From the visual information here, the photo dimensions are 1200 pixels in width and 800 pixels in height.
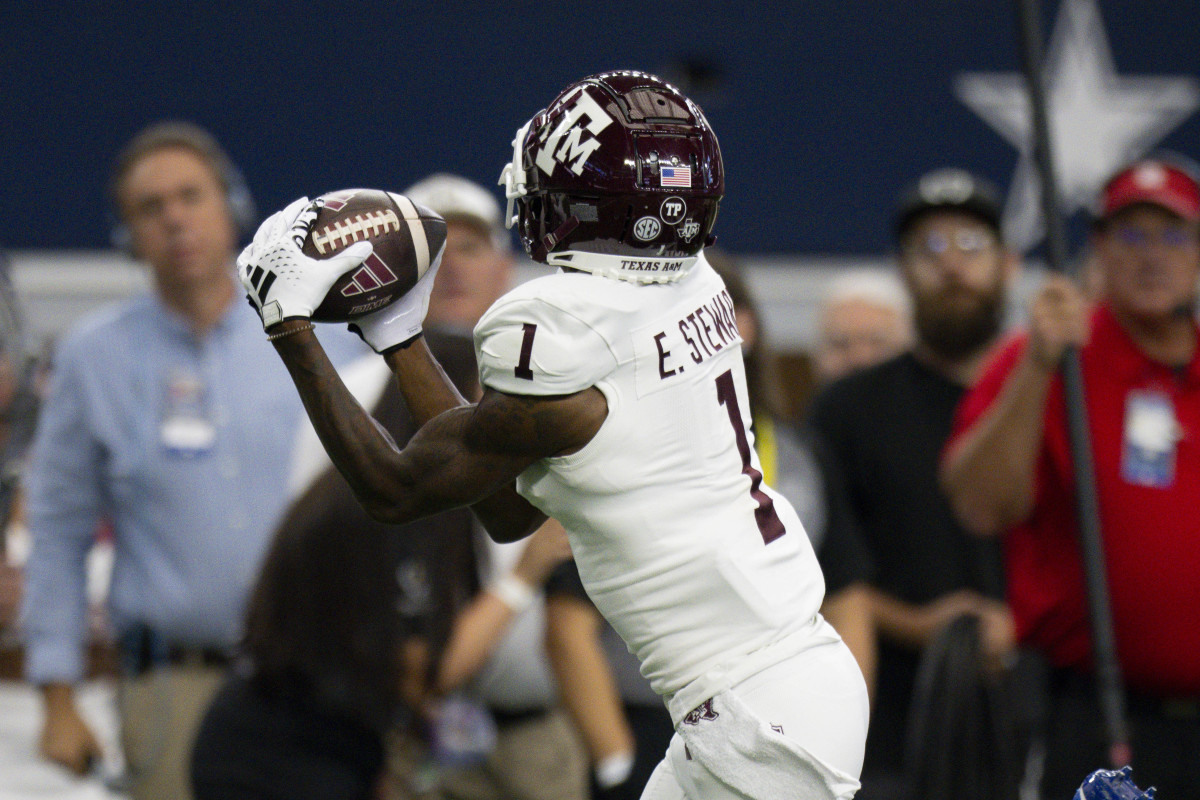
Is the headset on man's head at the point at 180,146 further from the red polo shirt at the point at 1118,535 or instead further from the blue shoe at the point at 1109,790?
the blue shoe at the point at 1109,790

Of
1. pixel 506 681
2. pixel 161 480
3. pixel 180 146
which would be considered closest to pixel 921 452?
pixel 506 681

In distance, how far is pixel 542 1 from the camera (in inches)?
293

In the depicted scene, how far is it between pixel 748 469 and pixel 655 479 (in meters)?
0.20

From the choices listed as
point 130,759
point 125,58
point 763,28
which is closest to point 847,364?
point 763,28

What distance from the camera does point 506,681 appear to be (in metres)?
3.69

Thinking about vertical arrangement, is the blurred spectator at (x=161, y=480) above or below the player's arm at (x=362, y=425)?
below

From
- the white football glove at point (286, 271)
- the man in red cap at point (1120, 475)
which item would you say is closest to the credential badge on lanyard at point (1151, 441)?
the man in red cap at point (1120, 475)

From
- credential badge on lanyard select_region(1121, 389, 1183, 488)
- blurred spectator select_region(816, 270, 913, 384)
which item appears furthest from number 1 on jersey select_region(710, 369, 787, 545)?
blurred spectator select_region(816, 270, 913, 384)

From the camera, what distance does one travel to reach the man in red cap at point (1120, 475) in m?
3.55

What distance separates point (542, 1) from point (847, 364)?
2.71 m

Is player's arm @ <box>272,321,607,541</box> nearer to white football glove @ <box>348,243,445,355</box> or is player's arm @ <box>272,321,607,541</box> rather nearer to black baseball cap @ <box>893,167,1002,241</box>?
white football glove @ <box>348,243,445,355</box>

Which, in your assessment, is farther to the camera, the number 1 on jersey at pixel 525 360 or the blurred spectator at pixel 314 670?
the blurred spectator at pixel 314 670

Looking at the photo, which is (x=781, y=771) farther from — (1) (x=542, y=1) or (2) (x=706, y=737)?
(1) (x=542, y=1)

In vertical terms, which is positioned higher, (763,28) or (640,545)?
(763,28)
